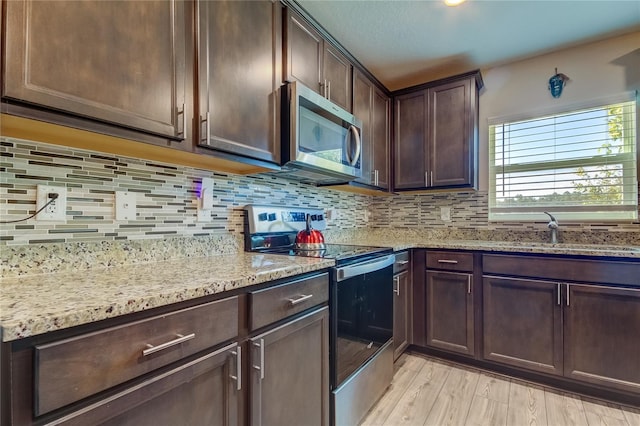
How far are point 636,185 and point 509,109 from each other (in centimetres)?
99

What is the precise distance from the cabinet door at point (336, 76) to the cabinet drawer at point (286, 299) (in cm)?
119

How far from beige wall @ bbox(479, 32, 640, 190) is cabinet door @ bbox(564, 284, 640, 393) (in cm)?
109

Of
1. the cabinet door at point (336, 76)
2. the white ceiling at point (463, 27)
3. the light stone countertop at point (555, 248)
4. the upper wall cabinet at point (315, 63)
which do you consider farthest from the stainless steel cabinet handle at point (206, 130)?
the light stone countertop at point (555, 248)

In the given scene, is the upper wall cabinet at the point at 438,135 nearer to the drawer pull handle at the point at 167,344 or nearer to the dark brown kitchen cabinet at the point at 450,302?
the dark brown kitchen cabinet at the point at 450,302

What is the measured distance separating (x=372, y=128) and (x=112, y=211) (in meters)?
1.88

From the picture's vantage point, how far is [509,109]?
252 centimetres

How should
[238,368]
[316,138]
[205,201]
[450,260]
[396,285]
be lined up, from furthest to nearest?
[450,260]
[396,285]
[316,138]
[205,201]
[238,368]

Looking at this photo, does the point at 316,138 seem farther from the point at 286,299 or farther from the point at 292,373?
the point at 292,373

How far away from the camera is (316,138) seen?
5.52 ft

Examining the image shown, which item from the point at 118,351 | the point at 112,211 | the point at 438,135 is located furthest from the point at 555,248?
the point at 112,211

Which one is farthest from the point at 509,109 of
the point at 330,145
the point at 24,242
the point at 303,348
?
the point at 24,242

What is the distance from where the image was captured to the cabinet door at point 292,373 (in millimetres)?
1027

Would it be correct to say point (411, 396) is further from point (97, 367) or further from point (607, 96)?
point (607, 96)

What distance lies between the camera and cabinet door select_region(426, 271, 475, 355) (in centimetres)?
217
